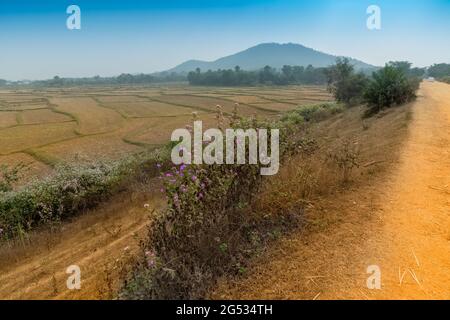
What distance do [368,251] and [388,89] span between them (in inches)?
508

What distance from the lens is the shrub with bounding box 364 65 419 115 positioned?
14375 millimetres

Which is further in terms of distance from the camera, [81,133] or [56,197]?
[81,133]

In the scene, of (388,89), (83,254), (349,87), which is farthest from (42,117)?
(83,254)

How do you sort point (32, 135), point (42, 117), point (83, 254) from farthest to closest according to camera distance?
point (42, 117), point (32, 135), point (83, 254)

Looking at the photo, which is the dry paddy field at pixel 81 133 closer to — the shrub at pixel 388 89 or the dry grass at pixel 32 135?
the dry grass at pixel 32 135

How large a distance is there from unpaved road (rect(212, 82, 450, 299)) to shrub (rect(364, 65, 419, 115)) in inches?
400

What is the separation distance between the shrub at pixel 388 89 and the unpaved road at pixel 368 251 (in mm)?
10155

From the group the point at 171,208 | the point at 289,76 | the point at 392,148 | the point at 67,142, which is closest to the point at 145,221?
the point at 171,208

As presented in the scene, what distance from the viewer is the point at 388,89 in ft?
47.3

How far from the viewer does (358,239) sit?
3.83 meters

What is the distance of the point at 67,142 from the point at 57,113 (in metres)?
19.5

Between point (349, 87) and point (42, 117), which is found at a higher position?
point (349, 87)

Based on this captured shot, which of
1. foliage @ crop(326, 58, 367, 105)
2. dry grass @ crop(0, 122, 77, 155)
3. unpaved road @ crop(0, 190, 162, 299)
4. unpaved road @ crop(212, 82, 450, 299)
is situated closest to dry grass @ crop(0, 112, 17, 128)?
dry grass @ crop(0, 122, 77, 155)

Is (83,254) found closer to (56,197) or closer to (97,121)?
(56,197)
